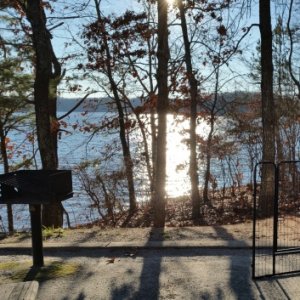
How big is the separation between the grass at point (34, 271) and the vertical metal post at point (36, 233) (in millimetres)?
114


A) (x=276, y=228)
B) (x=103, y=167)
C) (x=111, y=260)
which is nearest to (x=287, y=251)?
(x=276, y=228)

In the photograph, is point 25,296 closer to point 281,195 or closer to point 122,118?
point 281,195

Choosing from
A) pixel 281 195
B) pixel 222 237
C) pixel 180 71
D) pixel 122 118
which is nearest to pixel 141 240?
pixel 222 237

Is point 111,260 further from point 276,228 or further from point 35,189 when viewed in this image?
point 276,228

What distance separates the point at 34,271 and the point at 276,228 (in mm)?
3047

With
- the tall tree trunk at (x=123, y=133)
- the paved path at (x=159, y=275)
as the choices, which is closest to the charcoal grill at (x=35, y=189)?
the paved path at (x=159, y=275)

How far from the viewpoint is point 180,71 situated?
59.4 ft

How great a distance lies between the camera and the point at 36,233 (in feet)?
19.4

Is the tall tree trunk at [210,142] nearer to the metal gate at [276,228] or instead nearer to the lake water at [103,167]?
the lake water at [103,167]

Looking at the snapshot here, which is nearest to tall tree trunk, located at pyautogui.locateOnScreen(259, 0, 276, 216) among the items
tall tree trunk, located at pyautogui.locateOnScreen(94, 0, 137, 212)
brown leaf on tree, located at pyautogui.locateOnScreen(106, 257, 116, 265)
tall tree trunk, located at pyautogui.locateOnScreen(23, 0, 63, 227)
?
tall tree trunk, located at pyautogui.locateOnScreen(23, 0, 63, 227)

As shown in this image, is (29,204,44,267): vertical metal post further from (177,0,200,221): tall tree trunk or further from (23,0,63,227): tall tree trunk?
(177,0,200,221): tall tree trunk

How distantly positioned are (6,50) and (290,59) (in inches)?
495

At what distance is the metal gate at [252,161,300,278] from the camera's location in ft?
17.6

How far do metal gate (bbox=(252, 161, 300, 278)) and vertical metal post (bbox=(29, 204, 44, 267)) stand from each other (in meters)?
2.66
